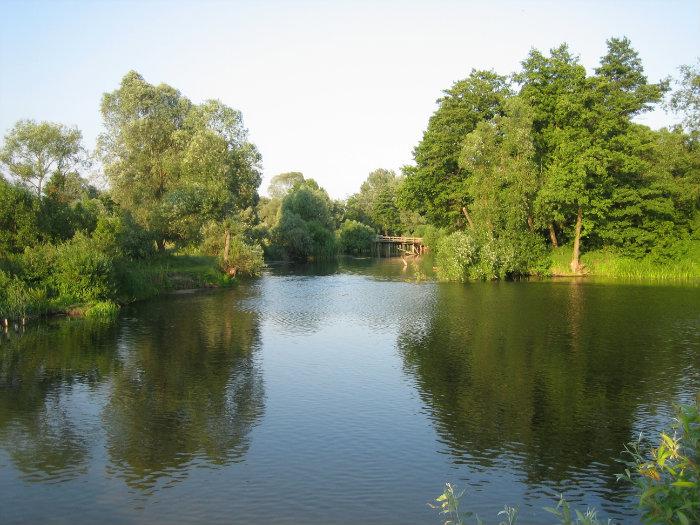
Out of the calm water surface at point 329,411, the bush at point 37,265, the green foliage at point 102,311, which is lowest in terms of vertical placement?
the calm water surface at point 329,411

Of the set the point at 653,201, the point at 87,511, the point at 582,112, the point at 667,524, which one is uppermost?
the point at 582,112

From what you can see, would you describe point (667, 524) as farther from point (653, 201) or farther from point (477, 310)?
point (653, 201)

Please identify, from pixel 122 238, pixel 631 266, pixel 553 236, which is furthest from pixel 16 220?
pixel 631 266

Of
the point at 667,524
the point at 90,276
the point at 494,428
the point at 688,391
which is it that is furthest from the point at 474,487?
the point at 90,276

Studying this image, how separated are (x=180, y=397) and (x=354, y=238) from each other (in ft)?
287

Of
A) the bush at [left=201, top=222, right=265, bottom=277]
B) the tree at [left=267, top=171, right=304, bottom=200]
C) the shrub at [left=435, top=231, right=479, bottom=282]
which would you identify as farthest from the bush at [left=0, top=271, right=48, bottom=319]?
the tree at [left=267, top=171, right=304, bottom=200]

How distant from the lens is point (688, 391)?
1917 centimetres

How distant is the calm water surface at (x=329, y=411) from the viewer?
12.7 meters

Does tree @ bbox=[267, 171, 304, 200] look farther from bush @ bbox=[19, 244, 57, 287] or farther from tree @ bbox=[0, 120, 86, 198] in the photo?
bush @ bbox=[19, 244, 57, 287]

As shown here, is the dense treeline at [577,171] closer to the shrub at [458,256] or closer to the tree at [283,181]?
the shrub at [458,256]

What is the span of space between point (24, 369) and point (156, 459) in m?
11.2

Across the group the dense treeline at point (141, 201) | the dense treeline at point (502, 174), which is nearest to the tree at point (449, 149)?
the dense treeline at point (502, 174)

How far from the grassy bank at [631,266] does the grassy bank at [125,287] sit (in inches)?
1171

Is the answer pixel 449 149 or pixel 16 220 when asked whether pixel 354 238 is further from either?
pixel 16 220
